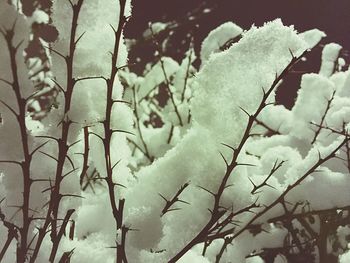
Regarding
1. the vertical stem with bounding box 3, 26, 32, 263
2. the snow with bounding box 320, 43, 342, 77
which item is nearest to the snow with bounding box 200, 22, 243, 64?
the snow with bounding box 320, 43, 342, 77

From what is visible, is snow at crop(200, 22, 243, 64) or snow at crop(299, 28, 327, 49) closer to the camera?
snow at crop(200, 22, 243, 64)

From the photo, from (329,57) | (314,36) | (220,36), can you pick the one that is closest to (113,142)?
(220,36)

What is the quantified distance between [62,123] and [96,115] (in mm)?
110

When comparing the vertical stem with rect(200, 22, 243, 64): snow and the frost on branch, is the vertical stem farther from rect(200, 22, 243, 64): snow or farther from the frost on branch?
rect(200, 22, 243, 64): snow

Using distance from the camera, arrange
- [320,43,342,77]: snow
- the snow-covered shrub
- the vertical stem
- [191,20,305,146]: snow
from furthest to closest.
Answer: [320,43,342,77]: snow < [191,20,305,146]: snow < the snow-covered shrub < the vertical stem

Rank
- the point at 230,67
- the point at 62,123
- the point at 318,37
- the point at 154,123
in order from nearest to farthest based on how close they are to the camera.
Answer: the point at 62,123 < the point at 230,67 < the point at 318,37 < the point at 154,123

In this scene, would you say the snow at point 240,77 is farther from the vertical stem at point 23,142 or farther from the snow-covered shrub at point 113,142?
the vertical stem at point 23,142

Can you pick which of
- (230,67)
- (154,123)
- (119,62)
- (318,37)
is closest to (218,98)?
(230,67)

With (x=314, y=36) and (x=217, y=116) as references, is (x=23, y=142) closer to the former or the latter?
(x=217, y=116)

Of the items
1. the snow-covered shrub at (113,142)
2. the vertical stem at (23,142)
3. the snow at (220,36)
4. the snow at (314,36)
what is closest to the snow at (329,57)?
the snow at (314,36)

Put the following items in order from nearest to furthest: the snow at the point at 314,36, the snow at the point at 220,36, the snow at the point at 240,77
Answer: the snow at the point at 240,77 → the snow at the point at 220,36 → the snow at the point at 314,36

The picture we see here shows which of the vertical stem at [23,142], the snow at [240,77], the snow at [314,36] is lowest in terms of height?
the vertical stem at [23,142]

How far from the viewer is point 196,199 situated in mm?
1327

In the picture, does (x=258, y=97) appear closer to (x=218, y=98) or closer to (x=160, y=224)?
(x=218, y=98)
